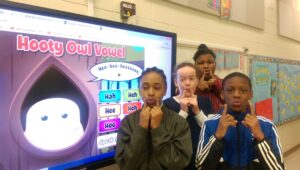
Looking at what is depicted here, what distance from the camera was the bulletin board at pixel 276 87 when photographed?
3561 millimetres

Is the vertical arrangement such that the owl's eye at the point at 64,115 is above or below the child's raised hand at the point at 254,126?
above

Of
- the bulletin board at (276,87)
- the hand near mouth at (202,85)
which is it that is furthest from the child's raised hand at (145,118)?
the bulletin board at (276,87)

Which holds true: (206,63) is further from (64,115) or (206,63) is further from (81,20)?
(64,115)

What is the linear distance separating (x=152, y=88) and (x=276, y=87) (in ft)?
10.6

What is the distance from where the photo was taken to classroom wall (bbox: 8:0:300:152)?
6.06ft

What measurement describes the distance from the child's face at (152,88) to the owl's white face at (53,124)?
0.45m

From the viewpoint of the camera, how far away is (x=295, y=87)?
4.64 meters

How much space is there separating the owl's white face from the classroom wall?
22.8 inches

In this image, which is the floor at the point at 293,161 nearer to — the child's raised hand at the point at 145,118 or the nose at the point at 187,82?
the nose at the point at 187,82

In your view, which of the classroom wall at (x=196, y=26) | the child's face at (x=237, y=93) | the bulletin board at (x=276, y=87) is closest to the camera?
the child's face at (x=237, y=93)

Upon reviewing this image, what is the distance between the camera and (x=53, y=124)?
1.42m

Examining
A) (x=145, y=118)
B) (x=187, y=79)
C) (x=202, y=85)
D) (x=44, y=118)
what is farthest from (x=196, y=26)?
(x=44, y=118)

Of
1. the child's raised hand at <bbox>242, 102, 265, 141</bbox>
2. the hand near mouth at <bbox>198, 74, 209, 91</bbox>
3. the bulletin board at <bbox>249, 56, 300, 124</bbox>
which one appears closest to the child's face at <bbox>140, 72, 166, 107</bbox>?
A: the child's raised hand at <bbox>242, 102, 265, 141</bbox>

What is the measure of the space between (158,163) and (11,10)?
0.97m
